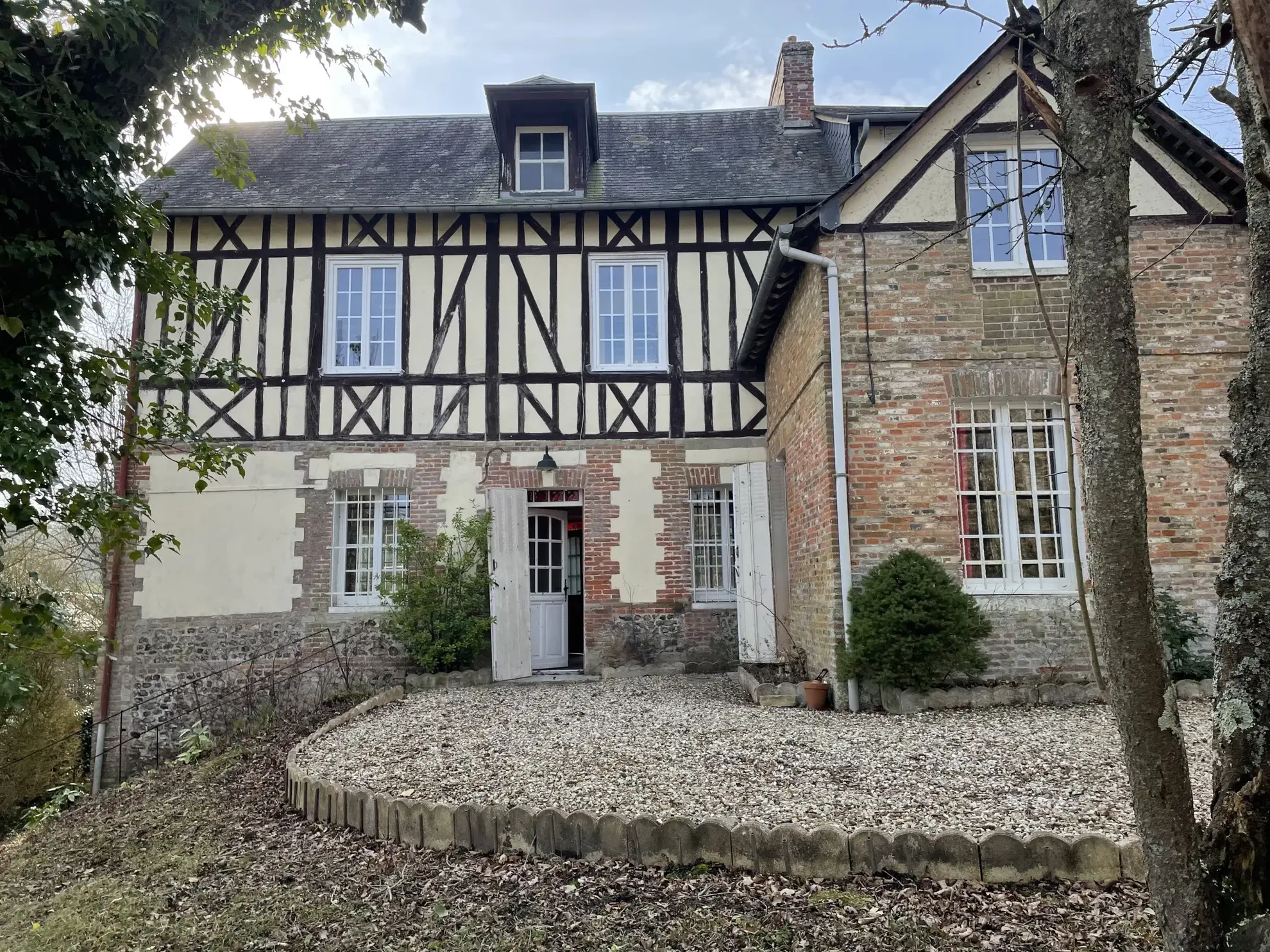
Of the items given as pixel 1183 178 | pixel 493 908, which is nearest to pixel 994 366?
pixel 1183 178

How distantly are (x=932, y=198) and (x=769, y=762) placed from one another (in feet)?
15.8

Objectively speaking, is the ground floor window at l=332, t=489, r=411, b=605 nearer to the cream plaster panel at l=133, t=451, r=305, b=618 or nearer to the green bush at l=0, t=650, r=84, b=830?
the cream plaster panel at l=133, t=451, r=305, b=618

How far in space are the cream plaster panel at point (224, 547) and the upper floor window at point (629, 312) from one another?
4112 millimetres

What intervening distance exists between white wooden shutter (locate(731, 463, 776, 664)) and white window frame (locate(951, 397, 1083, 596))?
2.48 meters

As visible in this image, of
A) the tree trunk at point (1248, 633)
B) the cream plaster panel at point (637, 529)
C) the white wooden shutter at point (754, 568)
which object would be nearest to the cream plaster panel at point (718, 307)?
the cream plaster panel at point (637, 529)

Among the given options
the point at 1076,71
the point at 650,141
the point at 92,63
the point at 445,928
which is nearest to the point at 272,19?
the point at 92,63

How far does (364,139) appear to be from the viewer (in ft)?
40.7

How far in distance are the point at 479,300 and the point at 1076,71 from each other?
904cm

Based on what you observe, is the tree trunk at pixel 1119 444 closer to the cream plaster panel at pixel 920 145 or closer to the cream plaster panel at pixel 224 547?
the cream plaster panel at pixel 920 145

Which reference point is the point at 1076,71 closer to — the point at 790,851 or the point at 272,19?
the point at 790,851

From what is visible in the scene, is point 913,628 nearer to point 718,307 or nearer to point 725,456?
point 725,456

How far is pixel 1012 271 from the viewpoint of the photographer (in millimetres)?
7094

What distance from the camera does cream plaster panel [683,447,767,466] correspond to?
409 inches

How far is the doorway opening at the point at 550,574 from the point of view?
10.6 meters
